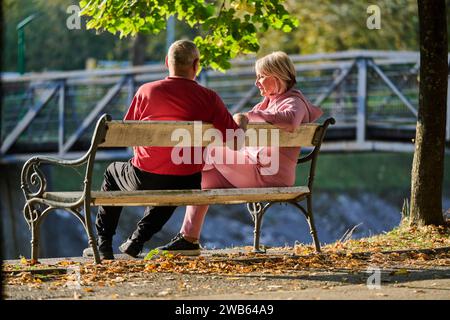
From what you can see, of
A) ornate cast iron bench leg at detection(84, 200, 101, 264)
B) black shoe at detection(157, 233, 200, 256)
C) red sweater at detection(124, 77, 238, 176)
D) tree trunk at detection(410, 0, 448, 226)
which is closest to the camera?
ornate cast iron bench leg at detection(84, 200, 101, 264)

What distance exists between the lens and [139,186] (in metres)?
7.03

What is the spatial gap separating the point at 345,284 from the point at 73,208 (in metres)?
1.72

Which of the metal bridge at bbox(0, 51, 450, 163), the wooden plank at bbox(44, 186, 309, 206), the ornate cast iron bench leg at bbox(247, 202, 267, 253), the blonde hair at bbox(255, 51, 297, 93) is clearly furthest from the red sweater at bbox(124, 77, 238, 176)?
the metal bridge at bbox(0, 51, 450, 163)

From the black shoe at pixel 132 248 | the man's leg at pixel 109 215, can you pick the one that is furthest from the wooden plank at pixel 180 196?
the black shoe at pixel 132 248

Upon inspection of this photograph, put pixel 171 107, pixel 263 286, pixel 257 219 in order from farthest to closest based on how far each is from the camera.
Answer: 1. pixel 257 219
2. pixel 171 107
3. pixel 263 286

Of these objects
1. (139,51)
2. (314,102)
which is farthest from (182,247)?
(139,51)

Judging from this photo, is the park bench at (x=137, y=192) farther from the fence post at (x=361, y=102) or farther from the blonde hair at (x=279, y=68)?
the fence post at (x=361, y=102)

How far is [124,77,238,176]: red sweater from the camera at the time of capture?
6.94 meters

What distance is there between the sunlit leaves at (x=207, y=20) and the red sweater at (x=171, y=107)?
1613 mm

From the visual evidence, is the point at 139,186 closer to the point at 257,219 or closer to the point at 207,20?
the point at 257,219

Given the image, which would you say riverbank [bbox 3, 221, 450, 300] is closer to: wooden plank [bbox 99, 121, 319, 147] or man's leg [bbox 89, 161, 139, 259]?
man's leg [bbox 89, 161, 139, 259]

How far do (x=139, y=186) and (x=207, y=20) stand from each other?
7.54 feet

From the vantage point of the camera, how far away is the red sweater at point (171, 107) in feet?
22.8

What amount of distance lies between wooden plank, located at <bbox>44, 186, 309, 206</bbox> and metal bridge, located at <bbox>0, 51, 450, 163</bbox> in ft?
38.8
